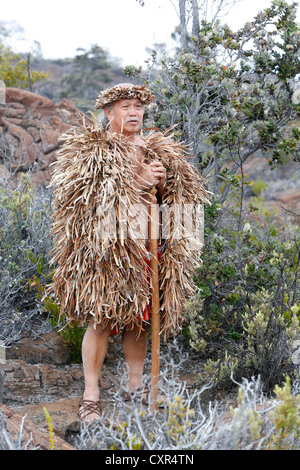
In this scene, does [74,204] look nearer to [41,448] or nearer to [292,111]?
[41,448]

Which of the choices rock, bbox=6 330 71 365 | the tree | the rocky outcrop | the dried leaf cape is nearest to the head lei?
the dried leaf cape

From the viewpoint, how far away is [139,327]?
3.20 meters

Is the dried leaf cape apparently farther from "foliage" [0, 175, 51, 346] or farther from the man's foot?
"foliage" [0, 175, 51, 346]

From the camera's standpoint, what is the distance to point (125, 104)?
307 cm

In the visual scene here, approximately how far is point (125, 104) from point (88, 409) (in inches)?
70.0

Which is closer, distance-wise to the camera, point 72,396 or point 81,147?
point 81,147

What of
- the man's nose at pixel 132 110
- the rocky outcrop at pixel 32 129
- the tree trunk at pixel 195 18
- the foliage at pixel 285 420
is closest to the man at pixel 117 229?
the man's nose at pixel 132 110

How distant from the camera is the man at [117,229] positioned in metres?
2.76

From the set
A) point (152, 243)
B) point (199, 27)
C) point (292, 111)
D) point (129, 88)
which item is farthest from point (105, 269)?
point (199, 27)

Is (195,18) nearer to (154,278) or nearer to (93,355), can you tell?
(154,278)

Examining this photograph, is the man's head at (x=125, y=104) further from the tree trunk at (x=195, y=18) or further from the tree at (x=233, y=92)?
the tree trunk at (x=195, y=18)

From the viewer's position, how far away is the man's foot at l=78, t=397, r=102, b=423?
→ 2.92m

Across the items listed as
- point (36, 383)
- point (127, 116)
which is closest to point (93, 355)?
point (36, 383)
